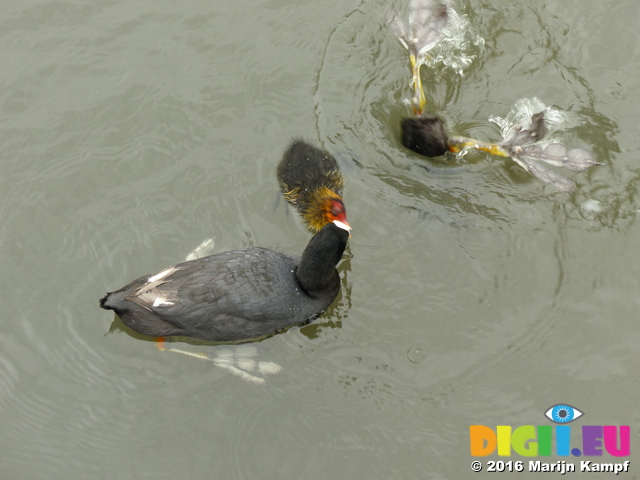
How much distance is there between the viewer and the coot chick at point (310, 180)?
599cm

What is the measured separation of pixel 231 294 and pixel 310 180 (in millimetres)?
1529

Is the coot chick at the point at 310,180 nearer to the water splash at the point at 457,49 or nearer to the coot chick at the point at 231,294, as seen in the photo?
the coot chick at the point at 231,294

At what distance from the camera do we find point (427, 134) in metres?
6.00

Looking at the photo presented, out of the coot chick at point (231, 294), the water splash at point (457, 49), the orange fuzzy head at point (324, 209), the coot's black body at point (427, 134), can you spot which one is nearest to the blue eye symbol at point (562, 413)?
the coot chick at point (231, 294)

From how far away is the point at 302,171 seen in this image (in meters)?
6.15

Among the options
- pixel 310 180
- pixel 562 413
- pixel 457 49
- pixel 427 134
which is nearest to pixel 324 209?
pixel 310 180

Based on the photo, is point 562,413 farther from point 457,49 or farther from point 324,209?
point 457,49

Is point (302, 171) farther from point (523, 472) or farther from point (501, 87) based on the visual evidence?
point (523, 472)

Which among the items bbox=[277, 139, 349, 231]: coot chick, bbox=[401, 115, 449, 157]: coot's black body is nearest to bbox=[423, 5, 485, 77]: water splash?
bbox=[401, 115, 449, 157]: coot's black body

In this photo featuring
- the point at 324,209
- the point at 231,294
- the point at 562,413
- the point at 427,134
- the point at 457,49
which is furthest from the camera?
the point at 457,49

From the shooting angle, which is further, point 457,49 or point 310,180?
point 457,49

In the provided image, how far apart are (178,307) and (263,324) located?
731 mm

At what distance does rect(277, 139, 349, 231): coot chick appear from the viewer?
5.99m

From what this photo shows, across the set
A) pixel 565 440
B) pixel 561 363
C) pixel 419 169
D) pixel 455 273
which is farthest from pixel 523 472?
pixel 419 169
